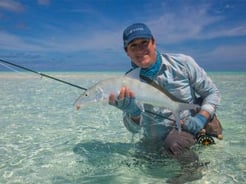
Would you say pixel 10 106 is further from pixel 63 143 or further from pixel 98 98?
pixel 98 98

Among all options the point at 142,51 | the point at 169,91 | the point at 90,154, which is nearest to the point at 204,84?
the point at 169,91

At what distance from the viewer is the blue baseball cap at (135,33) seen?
391 centimetres

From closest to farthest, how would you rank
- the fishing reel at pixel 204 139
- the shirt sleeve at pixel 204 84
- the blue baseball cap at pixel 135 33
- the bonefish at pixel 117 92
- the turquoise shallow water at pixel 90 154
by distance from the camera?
the bonefish at pixel 117 92 → the blue baseball cap at pixel 135 33 → the turquoise shallow water at pixel 90 154 → the shirt sleeve at pixel 204 84 → the fishing reel at pixel 204 139

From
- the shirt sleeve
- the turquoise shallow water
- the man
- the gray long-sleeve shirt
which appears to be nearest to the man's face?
the man

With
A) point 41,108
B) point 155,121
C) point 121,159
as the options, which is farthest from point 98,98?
point 41,108

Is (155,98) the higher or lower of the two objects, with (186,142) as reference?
higher

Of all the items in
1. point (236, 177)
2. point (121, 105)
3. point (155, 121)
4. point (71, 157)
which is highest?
point (121, 105)

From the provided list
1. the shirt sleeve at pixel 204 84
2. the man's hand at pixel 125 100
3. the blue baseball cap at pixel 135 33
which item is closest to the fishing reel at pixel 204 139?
the shirt sleeve at pixel 204 84

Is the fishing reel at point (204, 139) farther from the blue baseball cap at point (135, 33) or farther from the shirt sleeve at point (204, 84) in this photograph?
the blue baseball cap at point (135, 33)

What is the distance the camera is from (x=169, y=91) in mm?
4328

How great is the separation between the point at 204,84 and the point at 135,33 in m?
1.19

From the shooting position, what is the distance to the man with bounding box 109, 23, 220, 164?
13.1 ft

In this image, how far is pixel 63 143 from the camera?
580 cm

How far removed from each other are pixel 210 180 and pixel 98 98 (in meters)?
1.69
